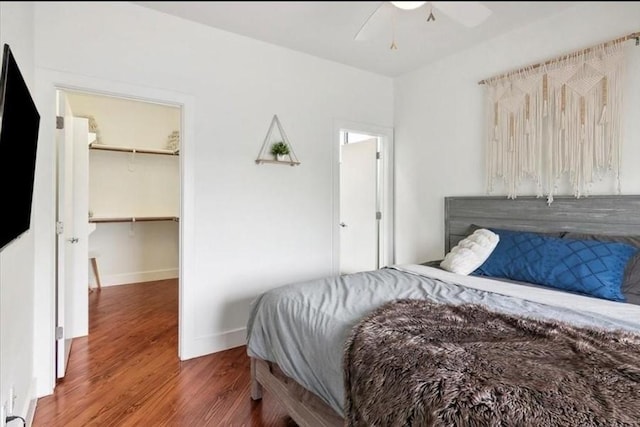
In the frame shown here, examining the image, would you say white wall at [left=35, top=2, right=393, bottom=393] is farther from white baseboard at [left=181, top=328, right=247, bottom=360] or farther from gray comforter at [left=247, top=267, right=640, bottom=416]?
gray comforter at [left=247, top=267, right=640, bottom=416]

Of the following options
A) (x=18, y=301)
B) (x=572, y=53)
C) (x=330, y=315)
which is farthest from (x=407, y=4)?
(x=572, y=53)

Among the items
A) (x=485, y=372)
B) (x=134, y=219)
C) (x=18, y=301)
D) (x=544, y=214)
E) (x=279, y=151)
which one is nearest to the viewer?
(x=485, y=372)

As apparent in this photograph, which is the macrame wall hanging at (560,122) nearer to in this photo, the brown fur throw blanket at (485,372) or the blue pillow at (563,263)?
the blue pillow at (563,263)

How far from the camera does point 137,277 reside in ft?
15.7

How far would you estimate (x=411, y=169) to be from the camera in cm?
346

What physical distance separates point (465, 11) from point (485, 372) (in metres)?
0.90

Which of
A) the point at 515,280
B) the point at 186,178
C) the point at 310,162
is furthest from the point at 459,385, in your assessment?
the point at 310,162

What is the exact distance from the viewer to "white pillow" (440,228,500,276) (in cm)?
223

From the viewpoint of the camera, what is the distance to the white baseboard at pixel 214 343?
2.52m

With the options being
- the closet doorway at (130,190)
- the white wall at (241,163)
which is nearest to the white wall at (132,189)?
the closet doorway at (130,190)

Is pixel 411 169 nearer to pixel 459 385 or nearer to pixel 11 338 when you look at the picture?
pixel 459 385

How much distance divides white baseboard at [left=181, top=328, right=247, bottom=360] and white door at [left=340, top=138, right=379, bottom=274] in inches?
66.8

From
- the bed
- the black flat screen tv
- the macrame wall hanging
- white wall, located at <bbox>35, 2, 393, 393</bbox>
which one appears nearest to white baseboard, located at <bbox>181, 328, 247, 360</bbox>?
white wall, located at <bbox>35, 2, 393, 393</bbox>

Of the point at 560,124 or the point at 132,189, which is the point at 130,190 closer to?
the point at 132,189
